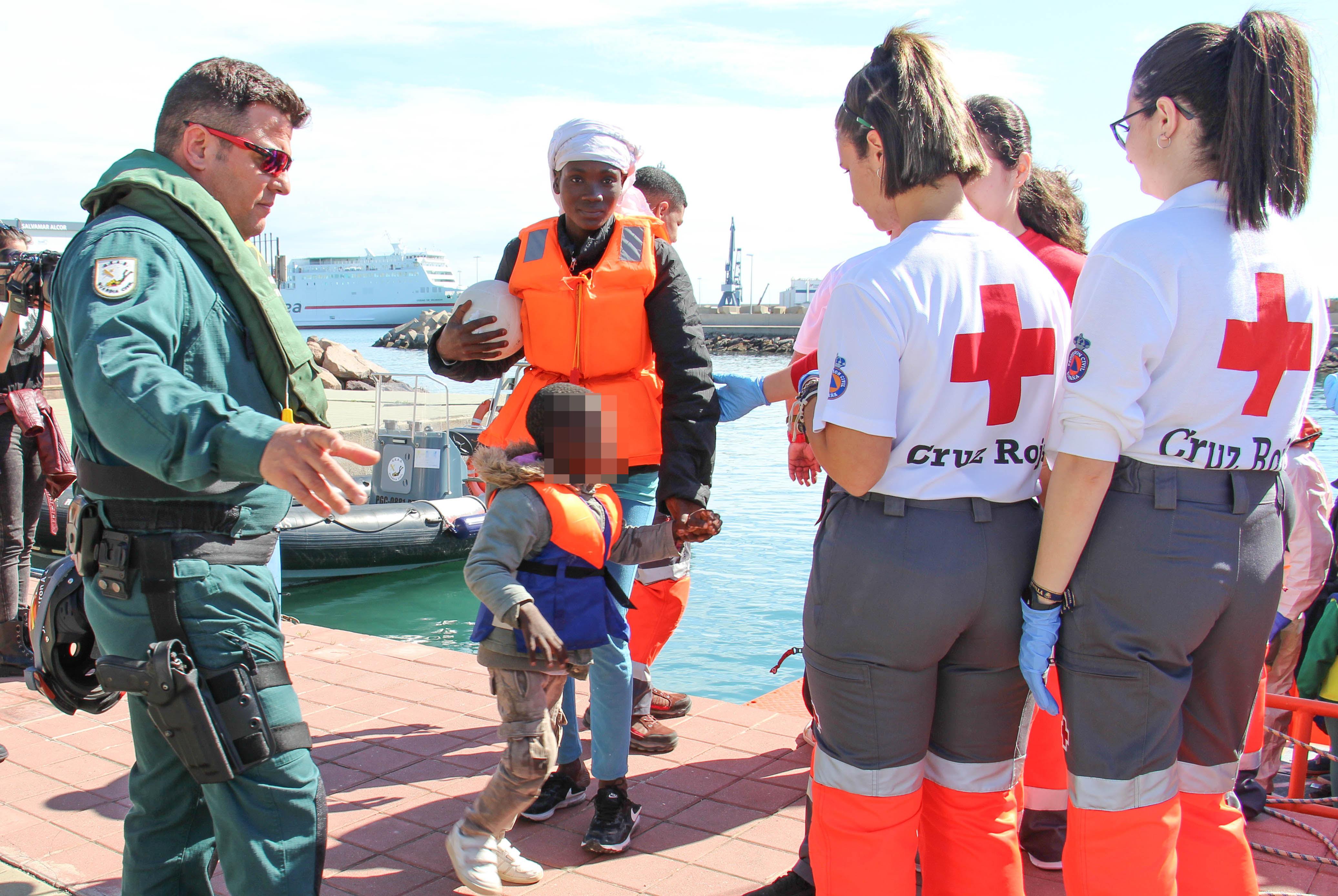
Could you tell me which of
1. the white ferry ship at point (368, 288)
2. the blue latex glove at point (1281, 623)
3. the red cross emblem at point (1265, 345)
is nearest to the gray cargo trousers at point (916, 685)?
the red cross emblem at point (1265, 345)

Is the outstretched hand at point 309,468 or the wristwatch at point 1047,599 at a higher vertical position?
the outstretched hand at point 309,468

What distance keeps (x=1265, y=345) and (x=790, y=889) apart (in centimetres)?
179

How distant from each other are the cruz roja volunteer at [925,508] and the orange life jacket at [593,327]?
1185mm

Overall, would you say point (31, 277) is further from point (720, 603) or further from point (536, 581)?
point (720, 603)

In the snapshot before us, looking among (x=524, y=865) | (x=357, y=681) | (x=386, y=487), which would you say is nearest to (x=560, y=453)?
(x=524, y=865)

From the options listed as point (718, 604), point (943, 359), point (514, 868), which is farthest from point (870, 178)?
point (718, 604)

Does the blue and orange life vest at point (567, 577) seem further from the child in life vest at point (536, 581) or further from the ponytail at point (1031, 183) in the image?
the ponytail at point (1031, 183)

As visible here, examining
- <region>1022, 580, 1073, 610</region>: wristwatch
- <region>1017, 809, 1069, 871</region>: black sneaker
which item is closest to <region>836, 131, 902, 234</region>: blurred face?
<region>1022, 580, 1073, 610</region>: wristwatch

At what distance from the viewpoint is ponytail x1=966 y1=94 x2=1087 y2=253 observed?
2.88m

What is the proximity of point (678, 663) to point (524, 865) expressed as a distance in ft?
14.5

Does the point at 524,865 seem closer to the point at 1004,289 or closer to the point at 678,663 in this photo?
the point at 1004,289

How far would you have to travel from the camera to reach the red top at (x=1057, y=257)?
2.90 meters

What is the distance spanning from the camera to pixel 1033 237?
303 cm

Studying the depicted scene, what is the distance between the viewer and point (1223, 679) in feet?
6.67
